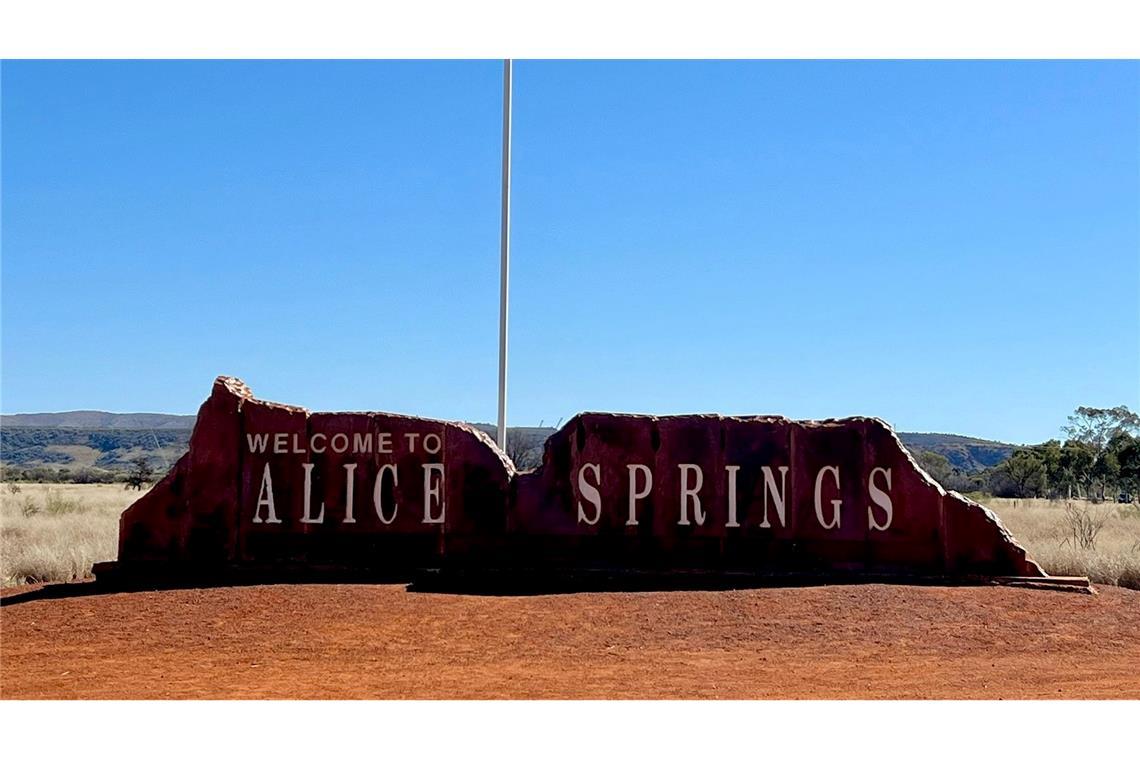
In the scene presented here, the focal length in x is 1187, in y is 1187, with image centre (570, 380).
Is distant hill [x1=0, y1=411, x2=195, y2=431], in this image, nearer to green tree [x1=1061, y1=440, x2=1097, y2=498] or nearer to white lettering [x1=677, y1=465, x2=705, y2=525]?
green tree [x1=1061, y1=440, x2=1097, y2=498]

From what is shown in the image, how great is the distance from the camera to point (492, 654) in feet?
32.6

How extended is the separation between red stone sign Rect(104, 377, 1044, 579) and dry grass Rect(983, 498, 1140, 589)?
2834mm

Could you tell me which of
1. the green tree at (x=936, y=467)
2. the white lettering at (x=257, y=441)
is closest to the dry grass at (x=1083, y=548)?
the white lettering at (x=257, y=441)

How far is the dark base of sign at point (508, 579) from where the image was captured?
1287 centimetres

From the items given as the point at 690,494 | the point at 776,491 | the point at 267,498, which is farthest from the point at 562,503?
the point at 267,498

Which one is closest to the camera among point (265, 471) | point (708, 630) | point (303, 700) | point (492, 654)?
point (303, 700)

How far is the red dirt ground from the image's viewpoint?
342 inches

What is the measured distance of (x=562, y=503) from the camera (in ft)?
45.2

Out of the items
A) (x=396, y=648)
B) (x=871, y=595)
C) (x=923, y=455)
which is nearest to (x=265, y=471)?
(x=396, y=648)

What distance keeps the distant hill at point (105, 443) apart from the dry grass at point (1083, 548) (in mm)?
39808

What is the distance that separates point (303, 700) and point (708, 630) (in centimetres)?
410

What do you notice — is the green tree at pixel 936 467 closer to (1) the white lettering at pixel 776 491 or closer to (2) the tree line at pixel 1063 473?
(2) the tree line at pixel 1063 473

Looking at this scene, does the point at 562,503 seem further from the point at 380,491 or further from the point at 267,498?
the point at 267,498

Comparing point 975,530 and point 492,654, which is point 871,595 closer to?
point 975,530
